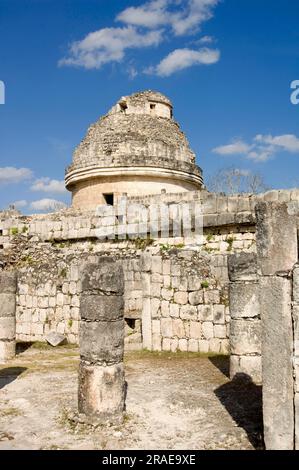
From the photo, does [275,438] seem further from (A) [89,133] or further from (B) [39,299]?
(A) [89,133]

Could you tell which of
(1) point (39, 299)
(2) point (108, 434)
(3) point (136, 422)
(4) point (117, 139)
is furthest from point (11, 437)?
(4) point (117, 139)

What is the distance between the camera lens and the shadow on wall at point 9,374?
8809 millimetres

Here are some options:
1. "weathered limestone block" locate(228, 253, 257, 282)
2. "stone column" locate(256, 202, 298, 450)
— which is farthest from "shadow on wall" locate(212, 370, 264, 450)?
"weathered limestone block" locate(228, 253, 257, 282)

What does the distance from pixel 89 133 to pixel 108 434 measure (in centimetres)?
1604

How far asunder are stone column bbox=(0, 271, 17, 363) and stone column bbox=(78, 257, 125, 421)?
5.38 meters

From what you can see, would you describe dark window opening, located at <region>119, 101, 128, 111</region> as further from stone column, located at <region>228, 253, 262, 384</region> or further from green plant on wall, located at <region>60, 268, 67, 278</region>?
stone column, located at <region>228, 253, 262, 384</region>

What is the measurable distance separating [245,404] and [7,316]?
6579mm

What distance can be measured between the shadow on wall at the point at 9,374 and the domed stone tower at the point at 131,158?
976 centimetres

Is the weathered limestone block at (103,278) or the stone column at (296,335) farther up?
the weathered limestone block at (103,278)

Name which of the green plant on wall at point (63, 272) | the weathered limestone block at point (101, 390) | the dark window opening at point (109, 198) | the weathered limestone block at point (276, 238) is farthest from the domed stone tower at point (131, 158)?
the weathered limestone block at point (276, 238)

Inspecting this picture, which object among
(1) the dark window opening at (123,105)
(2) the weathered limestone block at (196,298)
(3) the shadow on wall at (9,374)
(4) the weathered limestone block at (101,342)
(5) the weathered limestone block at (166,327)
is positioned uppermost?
(1) the dark window opening at (123,105)

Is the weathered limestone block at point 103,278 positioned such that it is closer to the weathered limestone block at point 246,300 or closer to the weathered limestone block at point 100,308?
the weathered limestone block at point 100,308

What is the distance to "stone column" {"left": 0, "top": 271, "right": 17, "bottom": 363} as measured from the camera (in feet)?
37.4

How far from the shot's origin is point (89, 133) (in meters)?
20.4
